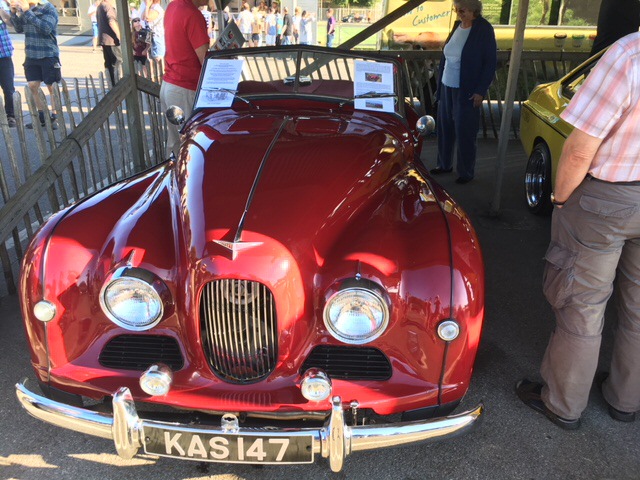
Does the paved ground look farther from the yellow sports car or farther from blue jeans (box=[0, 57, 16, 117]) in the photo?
blue jeans (box=[0, 57, 16, 117])

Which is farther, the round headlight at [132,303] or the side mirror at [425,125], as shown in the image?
the side mirror at [425,125]

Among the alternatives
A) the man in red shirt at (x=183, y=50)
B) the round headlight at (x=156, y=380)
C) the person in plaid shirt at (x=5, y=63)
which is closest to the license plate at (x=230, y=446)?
the round headlight at (x=156, y=380)

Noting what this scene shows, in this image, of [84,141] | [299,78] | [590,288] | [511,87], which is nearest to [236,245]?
[590,288]

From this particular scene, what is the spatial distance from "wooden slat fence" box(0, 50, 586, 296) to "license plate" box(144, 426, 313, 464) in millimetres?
2526

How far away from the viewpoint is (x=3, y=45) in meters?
8.05

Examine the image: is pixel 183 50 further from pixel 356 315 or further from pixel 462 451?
pixel 462 451

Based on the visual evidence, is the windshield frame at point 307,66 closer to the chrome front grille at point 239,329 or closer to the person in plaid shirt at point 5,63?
the chrome front grille at point 239,329

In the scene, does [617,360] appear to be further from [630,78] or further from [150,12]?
[150,12]

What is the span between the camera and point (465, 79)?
5.97 metres

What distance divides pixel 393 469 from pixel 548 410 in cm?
90

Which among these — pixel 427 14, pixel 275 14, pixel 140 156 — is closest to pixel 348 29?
pixel 275 14

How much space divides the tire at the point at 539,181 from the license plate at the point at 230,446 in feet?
13.4

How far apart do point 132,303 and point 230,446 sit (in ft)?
2.21

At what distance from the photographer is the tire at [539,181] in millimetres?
5293
